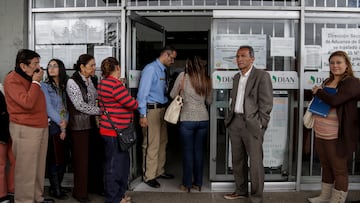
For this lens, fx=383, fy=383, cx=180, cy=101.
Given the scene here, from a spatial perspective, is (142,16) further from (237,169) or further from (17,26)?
(237,169)

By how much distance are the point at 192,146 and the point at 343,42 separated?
237cm

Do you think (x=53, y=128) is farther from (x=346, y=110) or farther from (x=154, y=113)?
(x=346, y=110)

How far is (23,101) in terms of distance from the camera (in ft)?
12.0

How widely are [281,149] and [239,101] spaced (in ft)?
3.73

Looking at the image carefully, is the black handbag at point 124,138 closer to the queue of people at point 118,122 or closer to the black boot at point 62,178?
the queue of people at point 118,122

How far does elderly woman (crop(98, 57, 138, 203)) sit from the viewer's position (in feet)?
12.9

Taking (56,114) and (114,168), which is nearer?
(114,168)

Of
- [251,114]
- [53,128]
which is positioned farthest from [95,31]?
[251,114]

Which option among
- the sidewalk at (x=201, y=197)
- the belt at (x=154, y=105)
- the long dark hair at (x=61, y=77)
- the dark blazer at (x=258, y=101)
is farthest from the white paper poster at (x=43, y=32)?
the dark blazer at (x=258, y=101)

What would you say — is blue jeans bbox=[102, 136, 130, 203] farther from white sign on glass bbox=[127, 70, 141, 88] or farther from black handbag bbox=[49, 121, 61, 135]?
white sign on glass bbox=[127, 70, 141, 88]

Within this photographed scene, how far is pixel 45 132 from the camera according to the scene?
399cm

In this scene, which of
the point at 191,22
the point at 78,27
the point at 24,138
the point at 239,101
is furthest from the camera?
the point at 191,22

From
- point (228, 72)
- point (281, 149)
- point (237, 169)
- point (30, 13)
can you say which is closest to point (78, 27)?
point (30, 13)

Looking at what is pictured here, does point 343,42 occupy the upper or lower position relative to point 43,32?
lower
